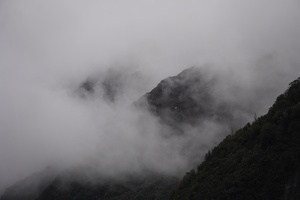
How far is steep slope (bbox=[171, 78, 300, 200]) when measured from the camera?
326 ft

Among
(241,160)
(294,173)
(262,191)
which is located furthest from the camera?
(241,160)

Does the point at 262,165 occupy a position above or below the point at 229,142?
below

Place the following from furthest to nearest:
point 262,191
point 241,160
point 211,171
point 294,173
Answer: point 211,171, point 241,160, point 262,191, point 294,173

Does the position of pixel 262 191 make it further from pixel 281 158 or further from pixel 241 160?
pixel 241 160

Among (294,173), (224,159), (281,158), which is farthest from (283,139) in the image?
(224,159)

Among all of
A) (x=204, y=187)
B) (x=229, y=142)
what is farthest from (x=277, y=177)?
(x=229, y=142)

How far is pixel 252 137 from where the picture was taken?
411ft

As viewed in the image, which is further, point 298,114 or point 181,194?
point 181,194

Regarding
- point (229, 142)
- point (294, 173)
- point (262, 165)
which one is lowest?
point (294, 173)

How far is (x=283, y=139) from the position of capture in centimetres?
10838

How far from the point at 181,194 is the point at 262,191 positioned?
37514mm

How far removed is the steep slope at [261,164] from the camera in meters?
99.5

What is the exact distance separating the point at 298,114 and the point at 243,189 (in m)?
25.4

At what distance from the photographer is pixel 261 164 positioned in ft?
357
